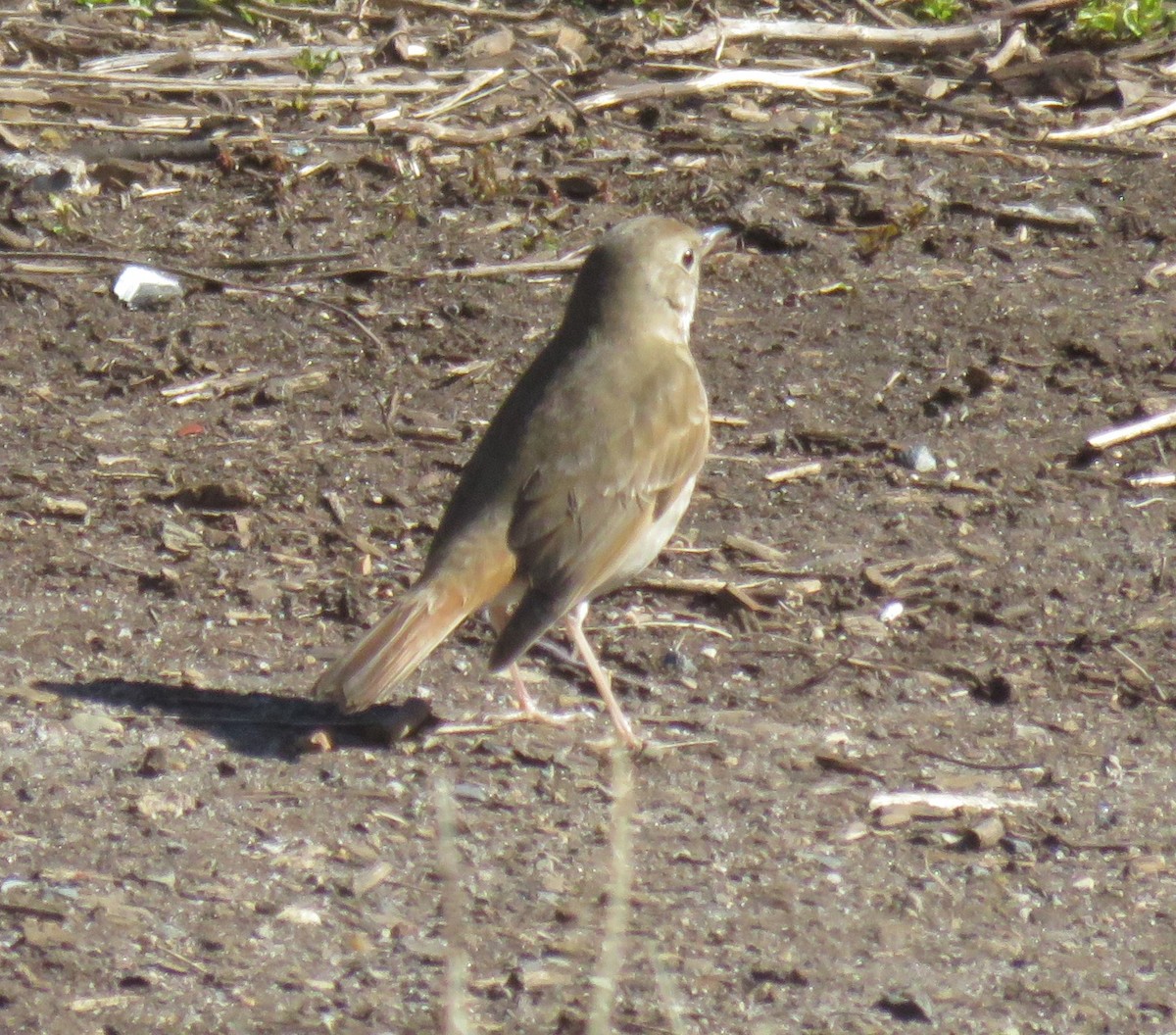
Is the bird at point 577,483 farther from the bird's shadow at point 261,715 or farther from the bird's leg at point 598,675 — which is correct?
the bird's shadow at point 261,715

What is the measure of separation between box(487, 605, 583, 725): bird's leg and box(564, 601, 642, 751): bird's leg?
0.14 m

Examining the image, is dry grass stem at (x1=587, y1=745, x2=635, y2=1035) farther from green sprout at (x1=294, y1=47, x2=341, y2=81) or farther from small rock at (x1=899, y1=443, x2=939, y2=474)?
green sprout at (x1=294, y1=47, x2=341, y2=81)

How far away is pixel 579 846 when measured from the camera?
506 centimetres

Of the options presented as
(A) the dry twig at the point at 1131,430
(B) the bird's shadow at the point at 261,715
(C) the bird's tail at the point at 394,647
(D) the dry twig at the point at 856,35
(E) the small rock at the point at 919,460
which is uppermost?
(C) the bird's tail at the point at 394,647

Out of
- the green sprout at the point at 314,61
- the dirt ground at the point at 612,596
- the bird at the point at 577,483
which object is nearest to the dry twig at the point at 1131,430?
the dirt ground at the point at 612,596

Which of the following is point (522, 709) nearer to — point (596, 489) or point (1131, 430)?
point (596, 489)

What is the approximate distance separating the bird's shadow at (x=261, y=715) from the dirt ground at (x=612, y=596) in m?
0.02

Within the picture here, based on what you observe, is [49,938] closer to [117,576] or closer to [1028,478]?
[117,576]

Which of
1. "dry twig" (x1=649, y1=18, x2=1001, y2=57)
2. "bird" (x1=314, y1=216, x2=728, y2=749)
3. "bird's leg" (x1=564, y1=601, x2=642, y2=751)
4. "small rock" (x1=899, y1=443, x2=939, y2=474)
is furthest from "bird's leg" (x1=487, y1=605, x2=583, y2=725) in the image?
"dry twig" (x1=649, y1=18, x2=1001, y2=57)

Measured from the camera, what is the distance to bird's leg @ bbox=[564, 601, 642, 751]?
5.55 metres

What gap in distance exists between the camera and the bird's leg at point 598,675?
5555 millimetres

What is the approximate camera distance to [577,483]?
5859mm

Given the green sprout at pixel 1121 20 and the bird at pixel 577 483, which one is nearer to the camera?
the bird at pixel 577 483

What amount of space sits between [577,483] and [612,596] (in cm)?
74
